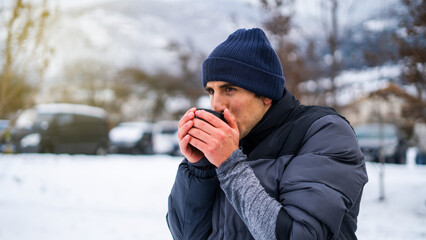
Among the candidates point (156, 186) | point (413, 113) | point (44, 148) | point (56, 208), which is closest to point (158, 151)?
point (44, 148)

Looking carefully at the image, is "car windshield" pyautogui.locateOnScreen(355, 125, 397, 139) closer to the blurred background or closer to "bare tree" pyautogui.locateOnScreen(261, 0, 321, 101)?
the blurred background

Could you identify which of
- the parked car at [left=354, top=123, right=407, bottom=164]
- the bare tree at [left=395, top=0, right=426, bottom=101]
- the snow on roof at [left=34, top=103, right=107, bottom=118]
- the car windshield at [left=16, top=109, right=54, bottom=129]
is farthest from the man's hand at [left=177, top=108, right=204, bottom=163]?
the snow on roof at [left=34, top=103, right=107, bottom=118]

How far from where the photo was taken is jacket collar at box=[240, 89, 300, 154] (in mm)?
1414

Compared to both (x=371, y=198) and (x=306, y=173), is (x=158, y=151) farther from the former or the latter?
(x=306, y=173)

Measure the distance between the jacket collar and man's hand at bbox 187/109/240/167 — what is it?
0.62 ft

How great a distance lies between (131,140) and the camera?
17656 mm

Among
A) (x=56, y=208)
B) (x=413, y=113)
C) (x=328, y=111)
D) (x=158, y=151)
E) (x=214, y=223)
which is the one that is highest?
(x=328, y=111)

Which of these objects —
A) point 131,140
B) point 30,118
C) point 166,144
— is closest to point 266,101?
point 30,118

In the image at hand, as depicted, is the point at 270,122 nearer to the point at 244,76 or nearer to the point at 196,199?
the point at 244,76

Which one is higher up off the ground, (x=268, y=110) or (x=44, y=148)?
(x=268, y=110)

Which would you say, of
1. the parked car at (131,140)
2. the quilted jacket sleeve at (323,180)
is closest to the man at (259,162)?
the quilted jacket sleeve at (323,180)

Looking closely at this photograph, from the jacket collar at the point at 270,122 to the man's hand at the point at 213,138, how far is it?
0.62 feet

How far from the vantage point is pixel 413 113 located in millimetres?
6613

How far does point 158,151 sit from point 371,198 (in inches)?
499
